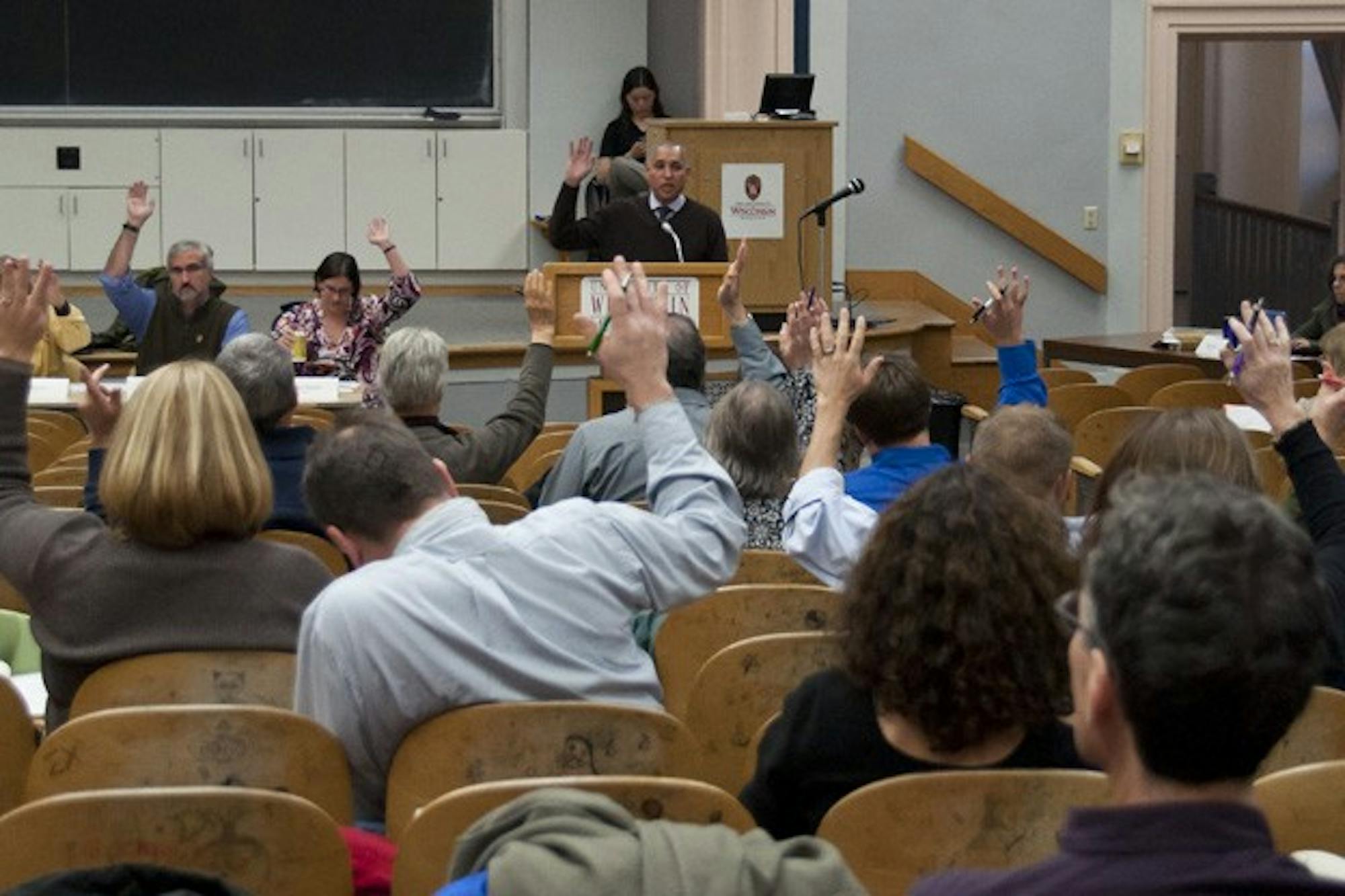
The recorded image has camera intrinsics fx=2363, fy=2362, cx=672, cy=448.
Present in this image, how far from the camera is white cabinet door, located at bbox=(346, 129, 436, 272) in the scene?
15.6 m

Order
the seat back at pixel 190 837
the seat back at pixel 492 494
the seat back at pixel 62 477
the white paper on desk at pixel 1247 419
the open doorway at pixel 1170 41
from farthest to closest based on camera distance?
the open doorway at pixel 1170 41
the white paper on desk at pixel 1247 419
the seat back at pixel 62 477
the seat back at pixel 492 494
the seat back at pixel 190 837

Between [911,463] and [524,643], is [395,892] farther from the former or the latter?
[911,463]

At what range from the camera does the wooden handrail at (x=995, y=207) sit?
14.5 meters

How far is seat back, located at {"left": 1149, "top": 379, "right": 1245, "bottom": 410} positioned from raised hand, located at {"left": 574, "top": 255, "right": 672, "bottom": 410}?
16.6 ft

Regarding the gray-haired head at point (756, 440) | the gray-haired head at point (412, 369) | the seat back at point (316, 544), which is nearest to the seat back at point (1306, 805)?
the gray-haired head at point (756, 440)

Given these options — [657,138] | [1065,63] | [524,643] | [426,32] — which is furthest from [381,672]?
[426,32]

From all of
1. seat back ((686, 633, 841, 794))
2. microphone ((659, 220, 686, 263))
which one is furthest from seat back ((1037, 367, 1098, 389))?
seat back ((686, 633, 841, 794))

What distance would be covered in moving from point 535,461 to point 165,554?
333cm

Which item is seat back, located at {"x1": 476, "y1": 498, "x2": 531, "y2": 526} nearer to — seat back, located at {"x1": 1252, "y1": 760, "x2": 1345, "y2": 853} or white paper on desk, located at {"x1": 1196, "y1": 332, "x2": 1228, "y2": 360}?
seat back, located at {"x1": 1252, "y1": 760, "x2": 1345, "y2": 853}

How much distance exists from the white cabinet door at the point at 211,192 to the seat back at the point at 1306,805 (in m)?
13.1

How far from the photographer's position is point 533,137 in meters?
15.7

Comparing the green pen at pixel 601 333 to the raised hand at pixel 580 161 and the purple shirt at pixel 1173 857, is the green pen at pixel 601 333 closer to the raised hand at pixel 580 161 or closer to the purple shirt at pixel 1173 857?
the purple shirt at pixel 1173 857

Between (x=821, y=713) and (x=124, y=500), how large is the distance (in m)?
1.40

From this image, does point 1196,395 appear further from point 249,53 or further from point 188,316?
point 249,53
